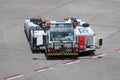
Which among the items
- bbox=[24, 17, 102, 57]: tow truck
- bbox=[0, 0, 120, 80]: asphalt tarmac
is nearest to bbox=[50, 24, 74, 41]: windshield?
bbox=[24, 17, 102, 57]: tow truck

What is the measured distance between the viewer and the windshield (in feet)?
107

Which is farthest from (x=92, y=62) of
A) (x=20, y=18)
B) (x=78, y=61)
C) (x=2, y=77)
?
(x=20, y=18)

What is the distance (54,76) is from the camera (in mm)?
29328

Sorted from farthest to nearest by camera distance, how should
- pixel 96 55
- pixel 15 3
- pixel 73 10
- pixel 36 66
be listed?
pixel 15 3, pixel 73 10, pixel 96 55, pixel 36 66

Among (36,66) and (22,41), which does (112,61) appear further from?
(22,41)

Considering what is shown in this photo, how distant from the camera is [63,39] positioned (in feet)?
107

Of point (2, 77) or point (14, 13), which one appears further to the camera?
point (14, 13)

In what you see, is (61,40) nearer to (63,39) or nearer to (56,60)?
(63,39)

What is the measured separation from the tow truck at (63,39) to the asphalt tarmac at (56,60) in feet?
2.18

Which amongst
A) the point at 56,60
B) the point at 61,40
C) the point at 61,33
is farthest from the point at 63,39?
the point at 56,60

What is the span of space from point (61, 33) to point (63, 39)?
465 mm

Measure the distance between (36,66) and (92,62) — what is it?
4002mm

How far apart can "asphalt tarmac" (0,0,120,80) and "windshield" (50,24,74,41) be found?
156cm

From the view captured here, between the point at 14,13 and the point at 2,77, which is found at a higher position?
the point at 14,13
